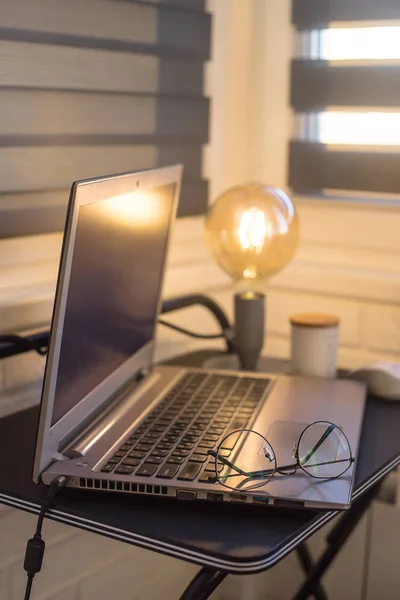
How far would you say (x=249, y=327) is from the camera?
59.1 inches

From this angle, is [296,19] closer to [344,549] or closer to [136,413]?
[136,413]

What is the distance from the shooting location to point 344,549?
1773mm

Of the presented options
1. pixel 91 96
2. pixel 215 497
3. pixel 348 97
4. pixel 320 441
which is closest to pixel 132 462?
pixel 215 497

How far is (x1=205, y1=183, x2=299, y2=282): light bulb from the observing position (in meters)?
1.45

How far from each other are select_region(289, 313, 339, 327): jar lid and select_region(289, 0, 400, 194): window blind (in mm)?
336

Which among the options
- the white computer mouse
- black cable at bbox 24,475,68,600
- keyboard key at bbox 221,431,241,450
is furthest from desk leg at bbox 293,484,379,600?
black cable at bbox 24,475,68,600

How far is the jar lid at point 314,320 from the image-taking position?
1.45 meters

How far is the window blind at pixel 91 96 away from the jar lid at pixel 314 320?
0.36m

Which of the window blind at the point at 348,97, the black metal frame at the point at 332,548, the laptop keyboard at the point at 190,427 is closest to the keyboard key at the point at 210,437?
the laptop keyboard at the point at 190,427

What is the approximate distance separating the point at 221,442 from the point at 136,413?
0.66 ft

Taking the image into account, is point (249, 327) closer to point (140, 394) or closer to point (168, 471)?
point (140, 394)

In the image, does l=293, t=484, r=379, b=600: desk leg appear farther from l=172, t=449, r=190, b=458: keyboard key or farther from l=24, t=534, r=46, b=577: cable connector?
l=24, t=534, r=46, b=577: cable connector

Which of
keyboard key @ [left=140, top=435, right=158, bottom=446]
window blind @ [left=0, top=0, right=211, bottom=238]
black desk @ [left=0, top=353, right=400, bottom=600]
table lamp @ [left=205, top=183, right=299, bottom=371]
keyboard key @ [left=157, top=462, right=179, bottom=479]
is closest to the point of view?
black desk @ [left=0, top=353, right=400, bottom=600]

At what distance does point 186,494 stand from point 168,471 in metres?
0.04
